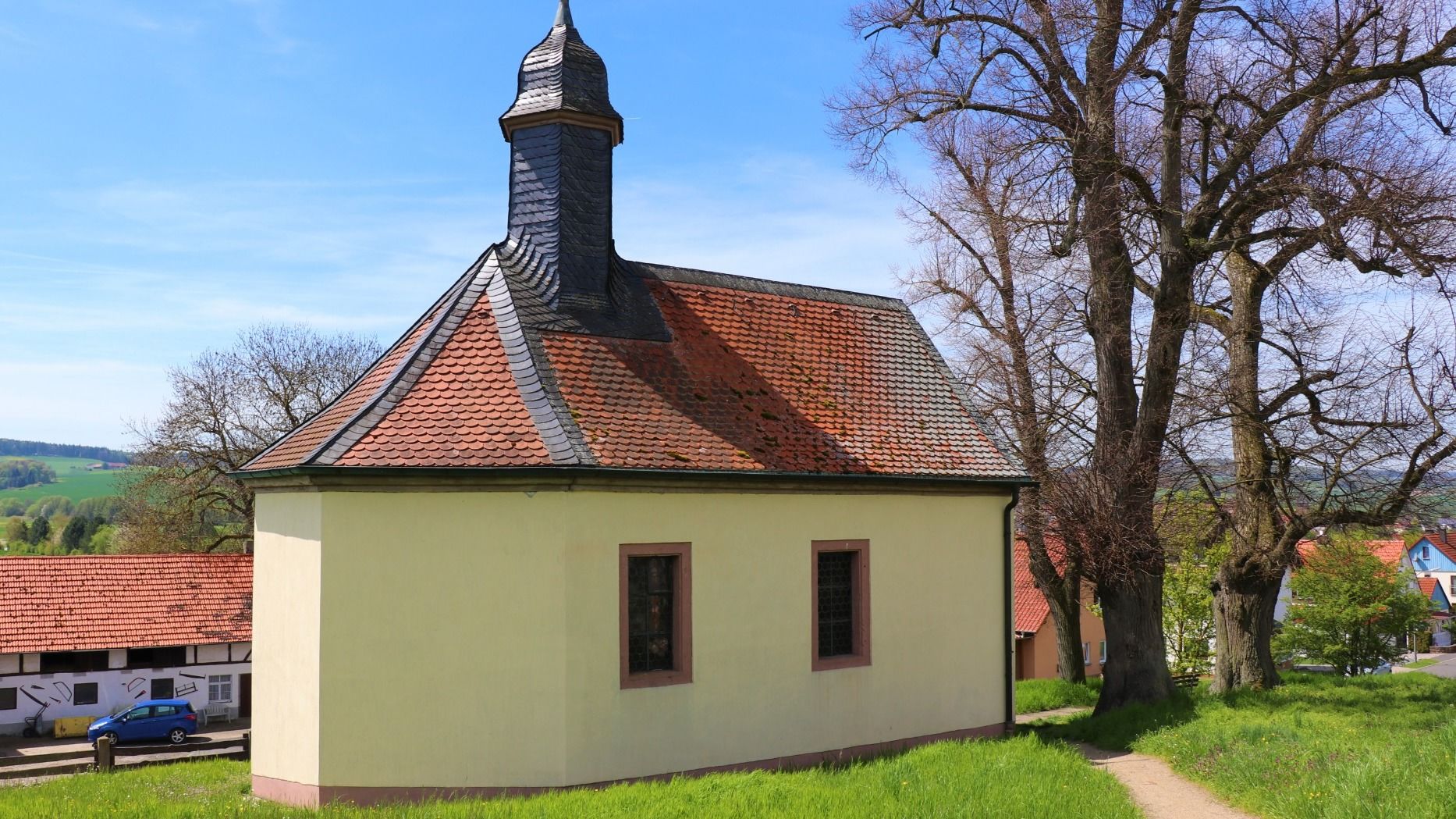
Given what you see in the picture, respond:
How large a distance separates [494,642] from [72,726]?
22019mm

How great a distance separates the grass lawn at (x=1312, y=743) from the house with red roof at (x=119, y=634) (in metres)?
22.8

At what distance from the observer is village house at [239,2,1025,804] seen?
1169cm

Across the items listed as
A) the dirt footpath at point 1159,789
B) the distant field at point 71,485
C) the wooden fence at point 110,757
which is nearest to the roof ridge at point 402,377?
the dirt footpath at point 1159,789

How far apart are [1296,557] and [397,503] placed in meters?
15.0

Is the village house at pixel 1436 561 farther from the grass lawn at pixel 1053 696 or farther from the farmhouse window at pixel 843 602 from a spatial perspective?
the farmhouse window at pixel 843 602

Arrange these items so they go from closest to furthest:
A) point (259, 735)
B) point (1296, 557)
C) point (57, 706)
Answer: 1. point (259, 735)
2. point (1296, 557)
3. point (57, 706)

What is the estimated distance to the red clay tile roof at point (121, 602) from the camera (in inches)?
1091

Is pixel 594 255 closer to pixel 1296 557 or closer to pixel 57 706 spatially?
pixel 1296 557

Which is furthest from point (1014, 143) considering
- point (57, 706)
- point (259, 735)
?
point (57, 706)

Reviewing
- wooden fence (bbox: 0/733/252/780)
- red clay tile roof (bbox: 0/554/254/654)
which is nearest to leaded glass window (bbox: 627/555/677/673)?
wooden fence (bbox: 0/733/252/780)

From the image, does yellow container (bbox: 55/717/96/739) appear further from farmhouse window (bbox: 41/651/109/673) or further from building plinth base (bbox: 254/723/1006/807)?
building plinth base (bbox: 254/723/1006/807)

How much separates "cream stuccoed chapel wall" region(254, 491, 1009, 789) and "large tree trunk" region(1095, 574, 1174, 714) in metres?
6.84

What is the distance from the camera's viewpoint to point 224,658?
98.5 feet

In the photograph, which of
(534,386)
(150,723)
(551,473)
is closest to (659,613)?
(551,473)
